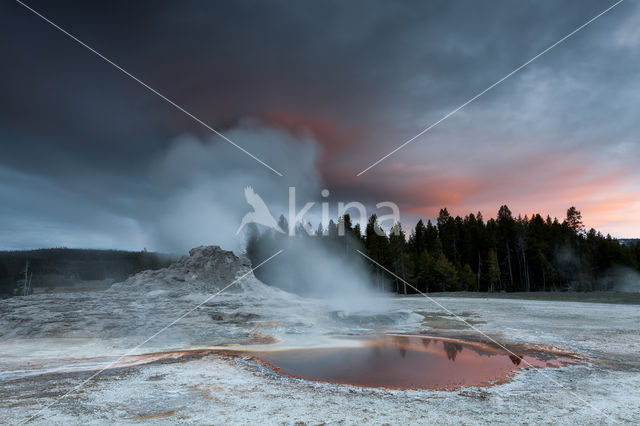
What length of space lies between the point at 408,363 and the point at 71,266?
125 m

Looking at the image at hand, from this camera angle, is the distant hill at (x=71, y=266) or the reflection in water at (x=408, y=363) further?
the distant hill at (x=71, y=266)

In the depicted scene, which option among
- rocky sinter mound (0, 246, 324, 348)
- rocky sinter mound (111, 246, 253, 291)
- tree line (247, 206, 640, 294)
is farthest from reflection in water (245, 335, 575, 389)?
tree line (247, 206, 640, 294)

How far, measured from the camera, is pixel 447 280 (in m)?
55.3

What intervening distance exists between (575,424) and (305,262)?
59630 millimetres

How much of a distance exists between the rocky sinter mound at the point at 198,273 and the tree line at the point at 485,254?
95.2 feet

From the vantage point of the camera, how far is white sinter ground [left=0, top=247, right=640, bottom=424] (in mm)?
7152

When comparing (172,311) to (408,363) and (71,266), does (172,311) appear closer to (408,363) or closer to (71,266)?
(408,363)

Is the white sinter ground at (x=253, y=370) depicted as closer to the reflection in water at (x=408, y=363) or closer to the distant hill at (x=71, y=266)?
the reflection in water at (x=408, y=363)

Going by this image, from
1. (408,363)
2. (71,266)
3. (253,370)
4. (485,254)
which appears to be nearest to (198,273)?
(253,370)

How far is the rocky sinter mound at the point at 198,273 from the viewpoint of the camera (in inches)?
1190

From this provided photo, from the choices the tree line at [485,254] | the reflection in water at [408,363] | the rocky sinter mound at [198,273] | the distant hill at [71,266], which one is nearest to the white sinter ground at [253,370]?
the reflection in water at [408,363]

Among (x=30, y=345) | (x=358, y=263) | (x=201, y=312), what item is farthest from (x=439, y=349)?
(x=358, y=263)

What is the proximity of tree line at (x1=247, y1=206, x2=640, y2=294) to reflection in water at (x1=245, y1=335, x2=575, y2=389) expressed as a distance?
37.8 metres

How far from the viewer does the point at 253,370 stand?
437 inches
